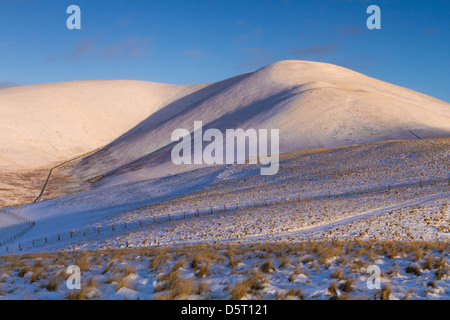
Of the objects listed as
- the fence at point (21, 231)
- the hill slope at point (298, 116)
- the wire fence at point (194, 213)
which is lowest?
the fence at point (21, 231)

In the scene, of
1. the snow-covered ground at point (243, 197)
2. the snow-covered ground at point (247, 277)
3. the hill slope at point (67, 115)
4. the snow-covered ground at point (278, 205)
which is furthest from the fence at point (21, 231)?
the hill slope at point (67, 115)

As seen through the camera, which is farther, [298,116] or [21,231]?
[298,116]

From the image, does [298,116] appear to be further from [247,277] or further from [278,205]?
[247,277]

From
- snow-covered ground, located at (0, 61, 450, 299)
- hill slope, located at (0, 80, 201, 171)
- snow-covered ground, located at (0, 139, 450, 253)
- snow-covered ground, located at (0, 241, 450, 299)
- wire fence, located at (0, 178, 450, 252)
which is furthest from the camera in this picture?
hill slope, located at (0, 80, 201, 171)

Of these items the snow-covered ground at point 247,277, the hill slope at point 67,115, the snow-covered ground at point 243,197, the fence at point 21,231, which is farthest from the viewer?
the hill slope at point 67,115

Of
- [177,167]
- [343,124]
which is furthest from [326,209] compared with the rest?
[343,124]

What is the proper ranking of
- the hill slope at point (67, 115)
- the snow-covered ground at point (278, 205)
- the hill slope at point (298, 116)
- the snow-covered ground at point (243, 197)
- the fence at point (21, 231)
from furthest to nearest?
the hill slope at point (67, 115) < the hill slope at point (298, 116) < the fence at point (21, 231) < the snow-covered ground at point (278, 205) < the snow-covered ground at point (243, 197)

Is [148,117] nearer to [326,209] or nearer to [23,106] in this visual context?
[23,106]

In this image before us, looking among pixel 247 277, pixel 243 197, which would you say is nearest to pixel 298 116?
pixel 243 197

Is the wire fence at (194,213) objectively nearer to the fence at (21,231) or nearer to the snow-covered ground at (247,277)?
the fence at (21,231)

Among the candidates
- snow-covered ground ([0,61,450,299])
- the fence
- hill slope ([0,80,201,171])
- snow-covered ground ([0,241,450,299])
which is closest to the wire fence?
the fence

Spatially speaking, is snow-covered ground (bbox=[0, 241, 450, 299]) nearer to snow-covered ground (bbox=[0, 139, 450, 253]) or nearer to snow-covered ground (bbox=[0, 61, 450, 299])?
snow-covered ground (bbox=[0, 61, 450, 299])

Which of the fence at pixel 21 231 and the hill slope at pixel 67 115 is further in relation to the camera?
the hill slope at pixel 67 115
